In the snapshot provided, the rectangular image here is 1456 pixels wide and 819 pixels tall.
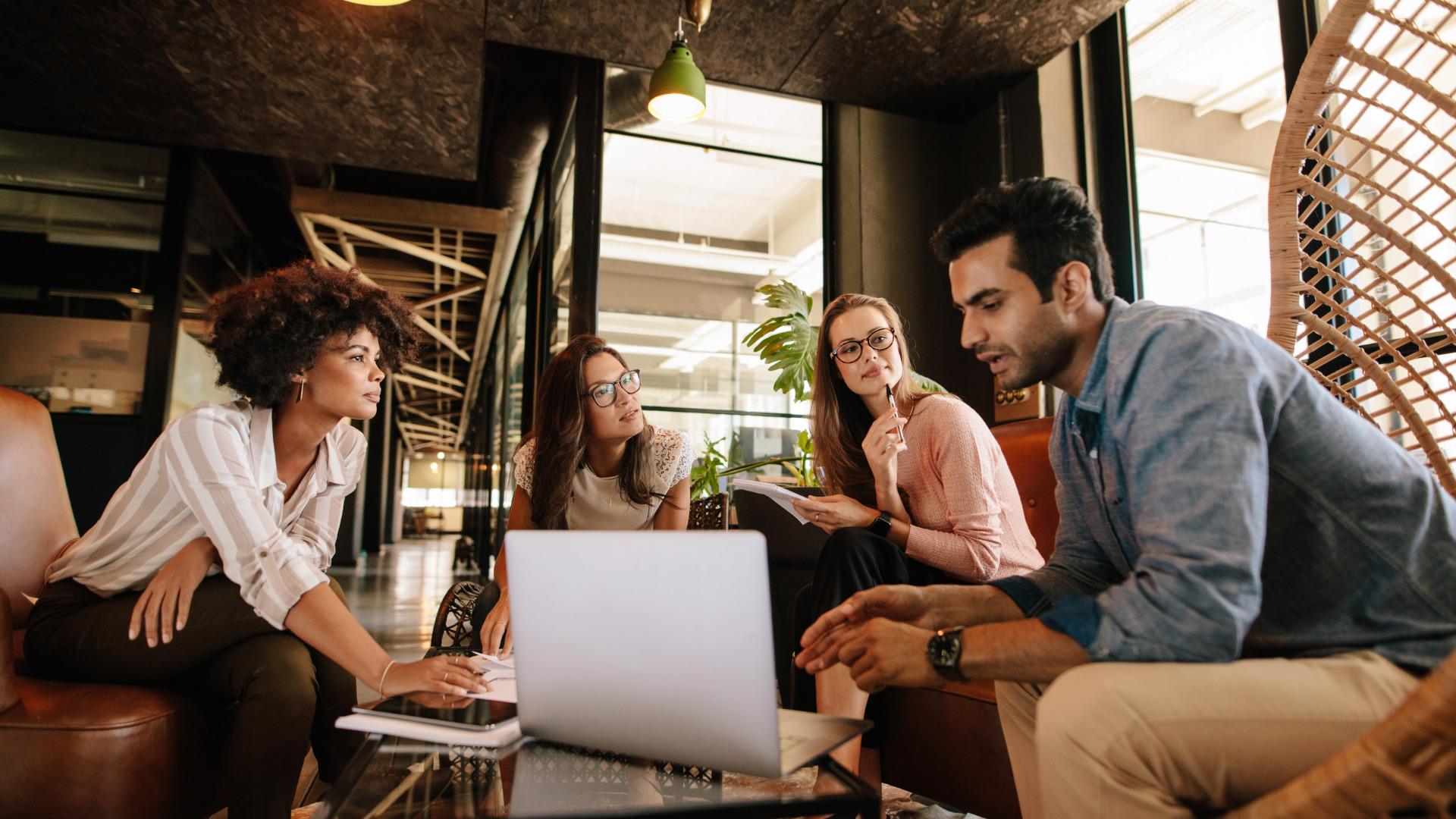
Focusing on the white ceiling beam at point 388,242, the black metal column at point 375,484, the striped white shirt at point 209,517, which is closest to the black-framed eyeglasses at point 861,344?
the striped white shirt at point 209,517

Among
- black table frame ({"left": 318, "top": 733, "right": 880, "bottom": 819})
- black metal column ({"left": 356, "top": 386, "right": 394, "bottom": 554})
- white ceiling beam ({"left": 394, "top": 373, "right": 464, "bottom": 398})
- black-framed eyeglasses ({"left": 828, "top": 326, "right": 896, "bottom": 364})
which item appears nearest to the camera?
black table frame ({"left": 318, "top": 733, "right": 880, "bottom": 819})

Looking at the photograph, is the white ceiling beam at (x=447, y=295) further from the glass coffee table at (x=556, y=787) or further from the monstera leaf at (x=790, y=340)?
the glass coffee table at (x=556, y=787)

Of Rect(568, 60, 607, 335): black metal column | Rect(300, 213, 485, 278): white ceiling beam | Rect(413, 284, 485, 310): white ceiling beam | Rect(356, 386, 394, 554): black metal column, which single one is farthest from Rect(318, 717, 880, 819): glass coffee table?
Rect(356, 386, 394, 554): black metal column

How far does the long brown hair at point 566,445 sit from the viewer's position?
2455 millimetres

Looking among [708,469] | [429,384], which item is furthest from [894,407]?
[429,384]

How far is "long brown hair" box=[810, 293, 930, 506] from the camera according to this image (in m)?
2.29

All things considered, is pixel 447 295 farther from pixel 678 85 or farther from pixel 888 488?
pixel 888 488

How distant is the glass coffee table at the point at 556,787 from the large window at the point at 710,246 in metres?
3.22

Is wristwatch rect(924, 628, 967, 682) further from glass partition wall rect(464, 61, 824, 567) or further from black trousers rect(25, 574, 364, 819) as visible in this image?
glass partition wall rect(464, 61, 824, 567)

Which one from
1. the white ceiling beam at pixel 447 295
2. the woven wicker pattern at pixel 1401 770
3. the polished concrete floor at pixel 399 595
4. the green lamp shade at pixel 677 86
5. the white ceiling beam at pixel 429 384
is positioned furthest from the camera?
the white ceiling beam at pixel 429 384

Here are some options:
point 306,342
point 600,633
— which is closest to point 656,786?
point 600,633

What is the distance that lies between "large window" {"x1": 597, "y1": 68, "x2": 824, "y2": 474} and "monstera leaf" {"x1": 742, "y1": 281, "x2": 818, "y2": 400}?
1.38 feet

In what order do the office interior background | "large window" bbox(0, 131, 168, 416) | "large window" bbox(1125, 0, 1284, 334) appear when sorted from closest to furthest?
"large window" bbox(1125, 0, 1284, 334), the office interior background, "large window" bbox(0, 131, 168, 416)

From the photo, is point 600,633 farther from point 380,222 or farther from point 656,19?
point 380,222
